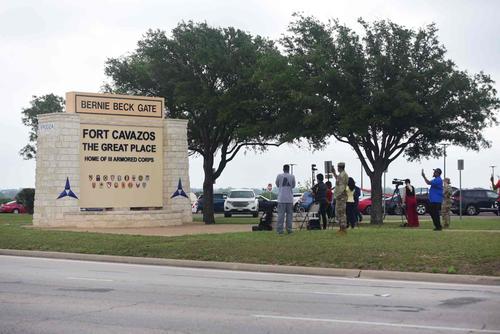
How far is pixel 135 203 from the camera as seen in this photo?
2942 cm

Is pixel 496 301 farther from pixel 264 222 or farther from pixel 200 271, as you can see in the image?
pixel 264 222

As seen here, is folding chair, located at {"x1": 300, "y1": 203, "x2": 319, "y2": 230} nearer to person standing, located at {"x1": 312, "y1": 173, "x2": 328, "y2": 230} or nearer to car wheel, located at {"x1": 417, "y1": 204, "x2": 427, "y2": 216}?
person standing, located at {"x1": 312, "y1": 173, "x2": 328, "y2": 230}

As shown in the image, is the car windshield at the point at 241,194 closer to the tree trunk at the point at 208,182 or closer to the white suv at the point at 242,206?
the white suv at the point at 242,206

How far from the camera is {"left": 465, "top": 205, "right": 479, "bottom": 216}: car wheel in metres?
44.1

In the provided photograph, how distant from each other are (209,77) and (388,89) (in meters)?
9.31

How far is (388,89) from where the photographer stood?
95.1 ft

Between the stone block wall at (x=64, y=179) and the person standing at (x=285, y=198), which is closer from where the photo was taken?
the person standing at (x=285, y=198)

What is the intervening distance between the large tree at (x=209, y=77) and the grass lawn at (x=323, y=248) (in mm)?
12815

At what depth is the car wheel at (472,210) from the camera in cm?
4406

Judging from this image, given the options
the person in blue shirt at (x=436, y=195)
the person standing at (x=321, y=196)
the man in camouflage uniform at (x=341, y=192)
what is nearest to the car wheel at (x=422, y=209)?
the person standing at (x=321, y=196)

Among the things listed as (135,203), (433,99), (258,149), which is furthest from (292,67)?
(258,149)

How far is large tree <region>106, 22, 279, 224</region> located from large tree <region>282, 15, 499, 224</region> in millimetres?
2900

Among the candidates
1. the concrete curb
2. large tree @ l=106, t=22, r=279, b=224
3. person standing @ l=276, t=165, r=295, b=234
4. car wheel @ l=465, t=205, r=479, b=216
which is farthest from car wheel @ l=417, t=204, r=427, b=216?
the concrete curb

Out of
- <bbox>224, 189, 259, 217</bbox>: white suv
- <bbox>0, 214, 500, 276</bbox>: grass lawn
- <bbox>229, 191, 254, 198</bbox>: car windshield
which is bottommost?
<bbox>0, 214, 500, 276</bbox>: grass lawn
